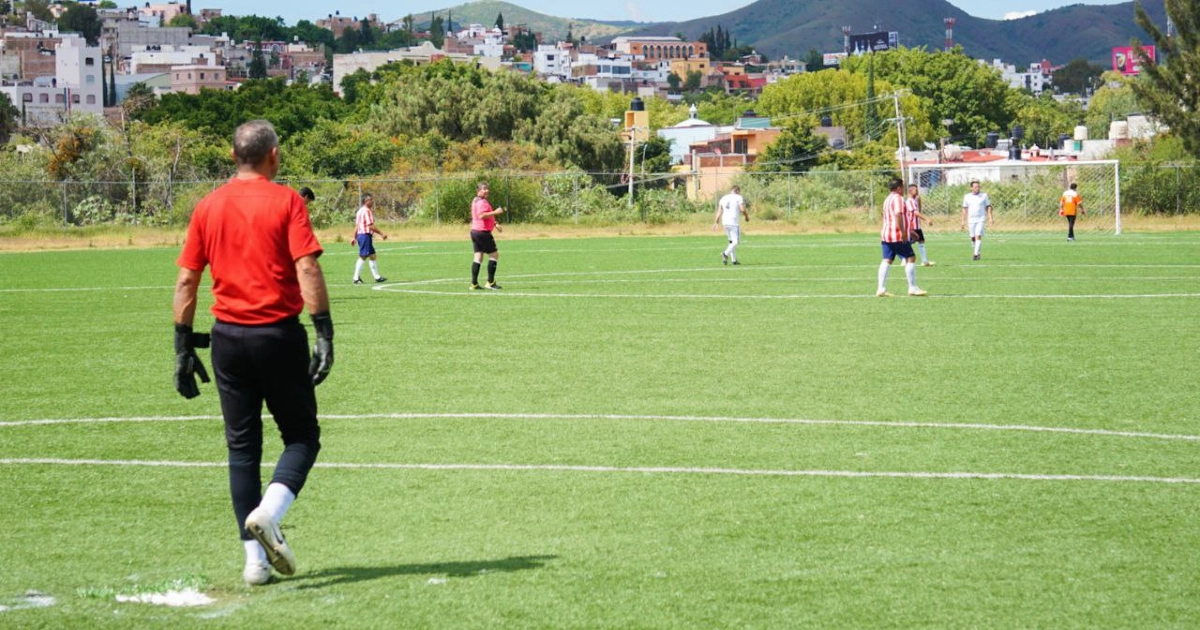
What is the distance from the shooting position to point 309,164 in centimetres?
7950

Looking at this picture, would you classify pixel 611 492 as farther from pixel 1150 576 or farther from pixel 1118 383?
pixel 1118 383

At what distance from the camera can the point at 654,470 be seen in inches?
359

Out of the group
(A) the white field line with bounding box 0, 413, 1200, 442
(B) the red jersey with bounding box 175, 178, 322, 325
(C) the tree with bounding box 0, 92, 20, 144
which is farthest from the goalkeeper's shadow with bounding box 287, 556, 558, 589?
(C) the tree with bounding box 0, 92, 20, 144

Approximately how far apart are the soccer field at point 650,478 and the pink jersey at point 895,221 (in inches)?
99.9

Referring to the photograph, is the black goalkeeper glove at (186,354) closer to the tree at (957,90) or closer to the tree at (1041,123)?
the tree at (957,90)

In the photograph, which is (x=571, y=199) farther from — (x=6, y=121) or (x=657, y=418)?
(x=6, y=121)

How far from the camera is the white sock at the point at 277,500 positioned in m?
6.46

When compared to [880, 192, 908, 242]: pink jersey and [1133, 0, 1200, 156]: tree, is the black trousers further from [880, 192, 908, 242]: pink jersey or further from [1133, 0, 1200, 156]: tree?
[1133, 0, 1200, 156]: tree

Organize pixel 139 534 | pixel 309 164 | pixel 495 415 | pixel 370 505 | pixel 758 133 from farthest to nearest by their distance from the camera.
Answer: pixel 758 133, pixel 309 164, pixel 495 415, pixel 370 505, pixel 139 534

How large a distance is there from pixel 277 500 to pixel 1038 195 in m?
54.8

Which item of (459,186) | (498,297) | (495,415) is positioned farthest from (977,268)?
(459,186)

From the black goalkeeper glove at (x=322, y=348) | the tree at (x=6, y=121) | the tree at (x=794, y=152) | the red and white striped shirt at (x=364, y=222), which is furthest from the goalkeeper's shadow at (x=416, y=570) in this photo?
the tree at (x=6, y=121)

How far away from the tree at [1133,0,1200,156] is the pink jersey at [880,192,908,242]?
47.8 meters

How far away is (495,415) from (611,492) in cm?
318
